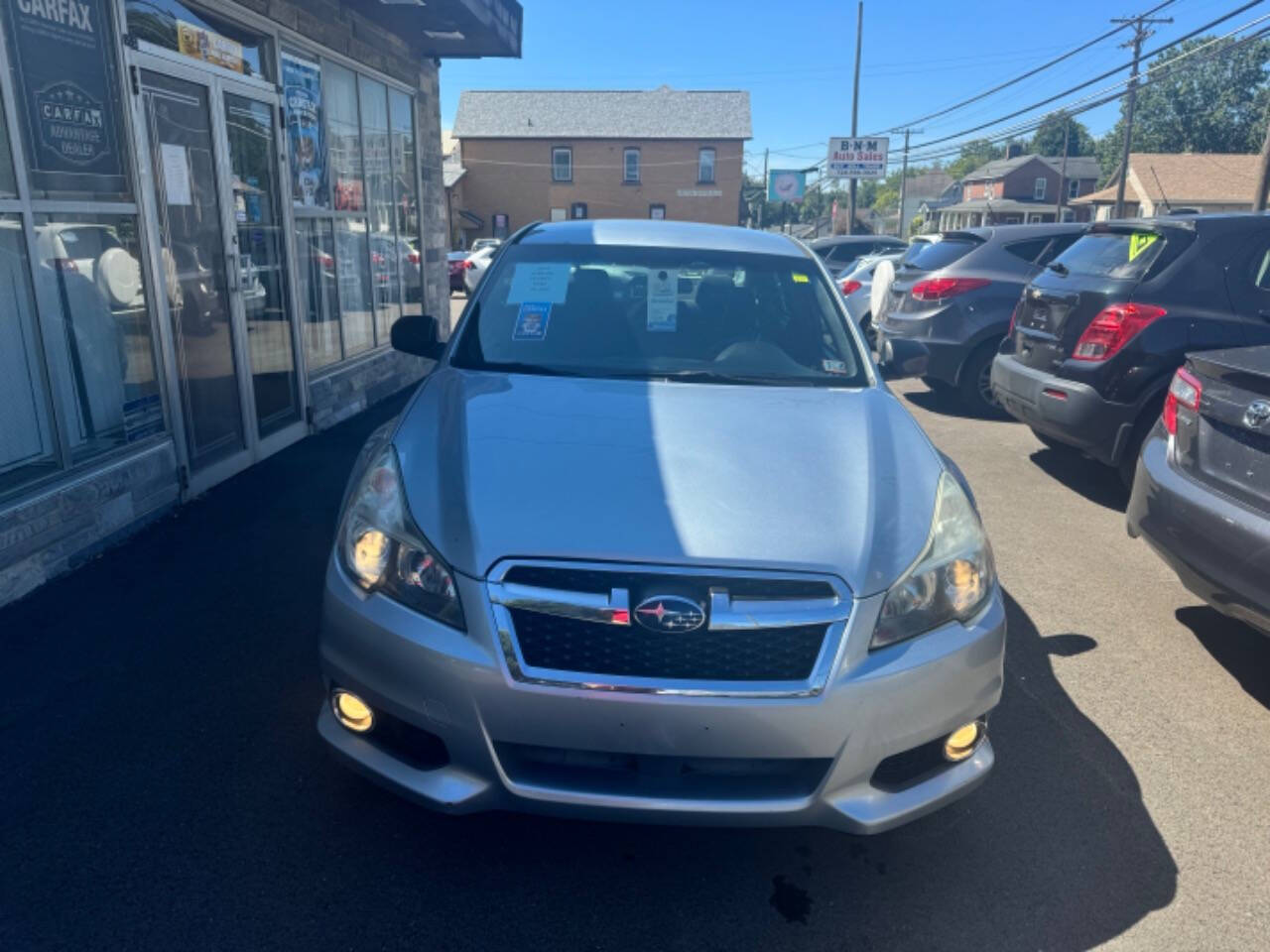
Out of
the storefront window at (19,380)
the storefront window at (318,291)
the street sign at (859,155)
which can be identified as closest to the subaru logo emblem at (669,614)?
the storefront window at (19,380)

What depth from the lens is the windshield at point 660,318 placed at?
3500 millimetres

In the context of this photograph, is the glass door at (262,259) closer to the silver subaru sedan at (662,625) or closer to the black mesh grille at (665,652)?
the silver subaru sedan at (662,625)

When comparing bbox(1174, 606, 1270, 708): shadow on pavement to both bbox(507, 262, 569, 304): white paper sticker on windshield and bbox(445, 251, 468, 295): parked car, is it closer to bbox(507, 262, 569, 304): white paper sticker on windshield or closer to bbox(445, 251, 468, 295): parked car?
bbox(507, 262, 569, 304): white paper sticker on windshield

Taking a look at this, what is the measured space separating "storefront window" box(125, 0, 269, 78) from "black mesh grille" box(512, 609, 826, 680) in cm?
481

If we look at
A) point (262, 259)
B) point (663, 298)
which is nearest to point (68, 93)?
point (262, 259)

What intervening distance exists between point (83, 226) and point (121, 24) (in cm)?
115

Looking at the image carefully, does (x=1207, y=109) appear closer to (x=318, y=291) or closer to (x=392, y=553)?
(x=318, y=291)

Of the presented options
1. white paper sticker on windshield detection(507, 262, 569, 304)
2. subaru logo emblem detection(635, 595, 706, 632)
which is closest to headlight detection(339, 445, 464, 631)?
subaru logo emblem detection(635, 595, 706, 632)

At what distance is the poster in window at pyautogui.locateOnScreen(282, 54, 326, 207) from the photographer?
713 cm

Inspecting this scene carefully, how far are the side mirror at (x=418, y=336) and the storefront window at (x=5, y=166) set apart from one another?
6.35ft

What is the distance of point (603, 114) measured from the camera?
47719 mm

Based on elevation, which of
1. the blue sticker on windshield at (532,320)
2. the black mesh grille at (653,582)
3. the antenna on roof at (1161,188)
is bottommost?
the black mesh grille at (653,582)

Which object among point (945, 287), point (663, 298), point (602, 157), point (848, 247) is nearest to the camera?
point (663, 298)

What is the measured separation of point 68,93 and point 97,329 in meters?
1.19
